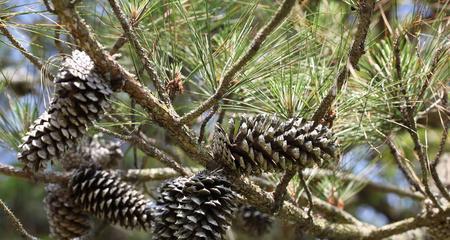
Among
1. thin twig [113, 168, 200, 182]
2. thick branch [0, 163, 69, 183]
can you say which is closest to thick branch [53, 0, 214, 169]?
thick branch [0, 163, 69, 183]

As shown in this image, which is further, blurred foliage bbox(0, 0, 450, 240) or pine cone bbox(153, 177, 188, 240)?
blurred foliage bbox(0, 0, 450, 240)

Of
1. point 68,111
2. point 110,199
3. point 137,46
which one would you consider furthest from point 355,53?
point 110,199

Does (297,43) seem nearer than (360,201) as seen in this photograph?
Yes

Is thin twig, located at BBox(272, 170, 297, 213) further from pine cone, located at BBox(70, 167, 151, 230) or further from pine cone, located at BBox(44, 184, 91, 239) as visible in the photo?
pine cone, located at BBox(44, 184, 91, 239)

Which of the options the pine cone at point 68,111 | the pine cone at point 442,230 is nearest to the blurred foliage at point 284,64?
the pine cone at point 68,111

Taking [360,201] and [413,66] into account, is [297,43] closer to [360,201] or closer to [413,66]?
A: [413,66]

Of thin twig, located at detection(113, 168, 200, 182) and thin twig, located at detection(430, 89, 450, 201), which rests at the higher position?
thin twig, located at detection(430, 89, 450, 201)

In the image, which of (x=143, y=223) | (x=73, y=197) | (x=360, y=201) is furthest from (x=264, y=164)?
(x=360, y=201)
